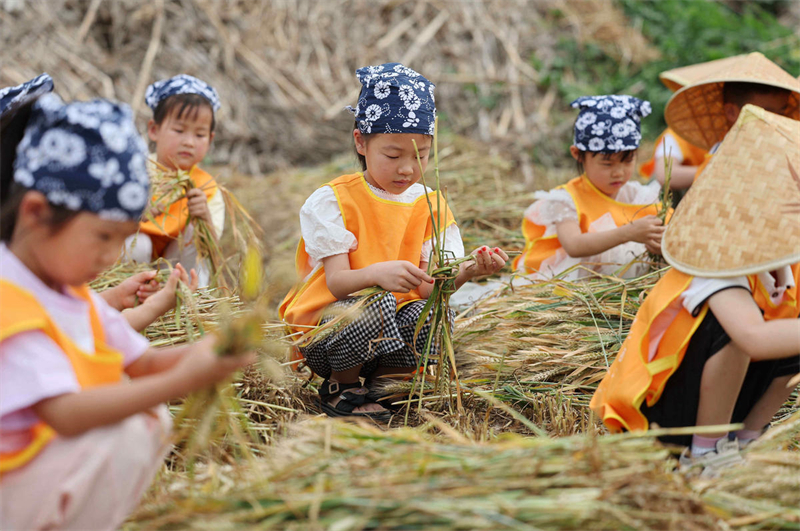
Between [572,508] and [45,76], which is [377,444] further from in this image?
[45,76]

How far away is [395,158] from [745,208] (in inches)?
49.8

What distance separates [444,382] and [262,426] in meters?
0.71

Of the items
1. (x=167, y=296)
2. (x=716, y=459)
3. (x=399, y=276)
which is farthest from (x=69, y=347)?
(x=716, y=459)

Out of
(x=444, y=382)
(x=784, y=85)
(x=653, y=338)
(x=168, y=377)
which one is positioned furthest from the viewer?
(x=784, y=85)

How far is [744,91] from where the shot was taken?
3.75 m

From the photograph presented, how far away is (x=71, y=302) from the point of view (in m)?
1.68

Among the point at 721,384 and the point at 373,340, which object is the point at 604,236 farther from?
the point at 721,384

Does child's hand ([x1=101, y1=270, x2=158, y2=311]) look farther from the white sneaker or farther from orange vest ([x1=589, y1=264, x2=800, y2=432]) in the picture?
the white sneaker

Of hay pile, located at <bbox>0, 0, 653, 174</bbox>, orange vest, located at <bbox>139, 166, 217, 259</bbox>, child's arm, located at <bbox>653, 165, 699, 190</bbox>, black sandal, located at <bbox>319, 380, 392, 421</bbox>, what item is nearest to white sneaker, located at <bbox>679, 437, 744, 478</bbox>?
black sandal, located at <bbox>319, 380, 392, 421</bbox>

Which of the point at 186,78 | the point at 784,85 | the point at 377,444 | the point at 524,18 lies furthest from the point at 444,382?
the point at 524,18

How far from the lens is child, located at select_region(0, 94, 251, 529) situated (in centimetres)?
155

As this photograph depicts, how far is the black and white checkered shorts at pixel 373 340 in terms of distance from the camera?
2.87 metres

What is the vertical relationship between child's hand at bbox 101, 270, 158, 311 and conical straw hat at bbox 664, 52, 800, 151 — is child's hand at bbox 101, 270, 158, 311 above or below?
below

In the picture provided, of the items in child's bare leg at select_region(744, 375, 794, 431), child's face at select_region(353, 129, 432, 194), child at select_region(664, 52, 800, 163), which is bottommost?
child's bare leg at select_region(744, 375, 794, 431)
